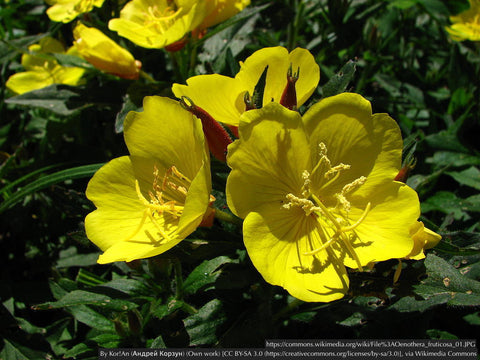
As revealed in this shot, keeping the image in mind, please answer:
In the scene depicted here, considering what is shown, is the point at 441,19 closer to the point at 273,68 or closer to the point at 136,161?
the point at 273,68

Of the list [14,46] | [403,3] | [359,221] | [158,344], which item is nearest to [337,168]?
[359,221]

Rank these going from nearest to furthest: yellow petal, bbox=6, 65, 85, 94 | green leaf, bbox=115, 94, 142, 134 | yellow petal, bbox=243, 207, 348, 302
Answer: yellow petal, bbox=243, 207, 348, 302
green leaf, bbox=115, 94, 142, 134
yellow petal, bbox=6, 65, 85, 94

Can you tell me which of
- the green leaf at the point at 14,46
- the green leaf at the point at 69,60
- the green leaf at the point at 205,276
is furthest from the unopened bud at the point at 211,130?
the green leaf at the point at 14,46

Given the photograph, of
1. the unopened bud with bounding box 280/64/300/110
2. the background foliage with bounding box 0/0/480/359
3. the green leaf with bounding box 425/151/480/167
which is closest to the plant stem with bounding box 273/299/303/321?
the background foliage with bounding box 0/0/480/359

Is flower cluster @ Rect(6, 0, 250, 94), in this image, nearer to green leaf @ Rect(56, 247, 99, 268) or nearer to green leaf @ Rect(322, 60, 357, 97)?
green leaf @ Rect(322, 60, 357, 97)

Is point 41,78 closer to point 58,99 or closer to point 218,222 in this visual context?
point 58,99

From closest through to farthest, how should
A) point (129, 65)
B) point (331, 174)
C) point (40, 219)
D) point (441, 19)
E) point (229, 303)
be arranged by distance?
point (331, 174) → point (229, 303) → point (129, 65) → point (40, 219) → point (441, 19)

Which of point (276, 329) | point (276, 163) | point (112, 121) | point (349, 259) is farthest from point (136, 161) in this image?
point (112, 121)

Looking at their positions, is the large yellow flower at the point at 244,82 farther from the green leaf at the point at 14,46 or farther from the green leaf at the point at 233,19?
the green leaf at the point at 14,46
